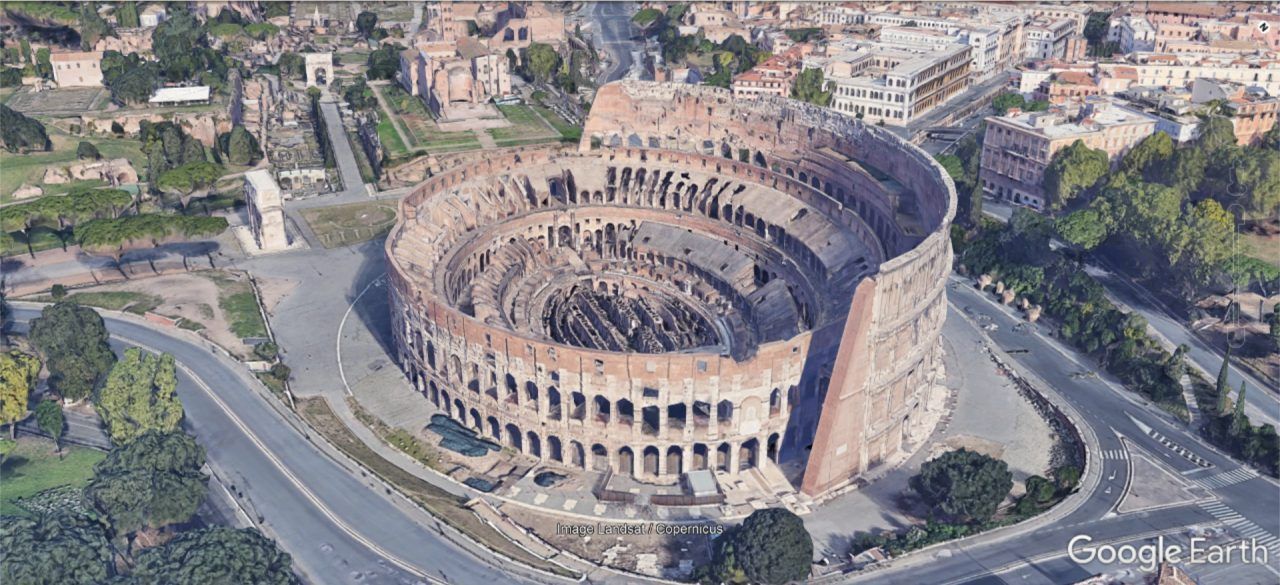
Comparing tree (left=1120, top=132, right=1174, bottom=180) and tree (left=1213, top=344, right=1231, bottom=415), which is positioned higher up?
tree (left=1120, top=132, right=1174, bottom=180)

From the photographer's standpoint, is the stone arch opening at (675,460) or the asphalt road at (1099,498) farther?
the stone arch opening at (675,460)

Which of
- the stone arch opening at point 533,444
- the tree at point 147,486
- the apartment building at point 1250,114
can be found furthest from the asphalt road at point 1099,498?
the apartment building at point 1250,114

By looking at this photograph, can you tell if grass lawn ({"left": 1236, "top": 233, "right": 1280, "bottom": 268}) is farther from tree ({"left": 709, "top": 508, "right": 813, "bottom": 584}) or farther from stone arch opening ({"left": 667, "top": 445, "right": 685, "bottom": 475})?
tree ({"left": 709, "top": 508, "right": 813, "bottom": 584})

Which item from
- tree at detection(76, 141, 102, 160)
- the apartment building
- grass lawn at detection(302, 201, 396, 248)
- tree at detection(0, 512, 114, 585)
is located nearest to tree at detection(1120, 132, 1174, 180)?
the apartment building

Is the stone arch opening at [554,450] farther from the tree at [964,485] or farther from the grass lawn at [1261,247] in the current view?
the grass lawn at [1261,247]

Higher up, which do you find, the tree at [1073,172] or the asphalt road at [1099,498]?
the tree at [1073,172]

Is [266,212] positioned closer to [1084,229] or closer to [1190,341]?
[1084,229]

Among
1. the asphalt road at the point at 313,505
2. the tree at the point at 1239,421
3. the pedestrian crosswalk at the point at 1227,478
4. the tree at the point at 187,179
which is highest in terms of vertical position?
the tree at the point at 187,179

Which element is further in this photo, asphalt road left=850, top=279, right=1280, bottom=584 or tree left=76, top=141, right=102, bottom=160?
tree left=76, top=141, right=102, bottom=160
